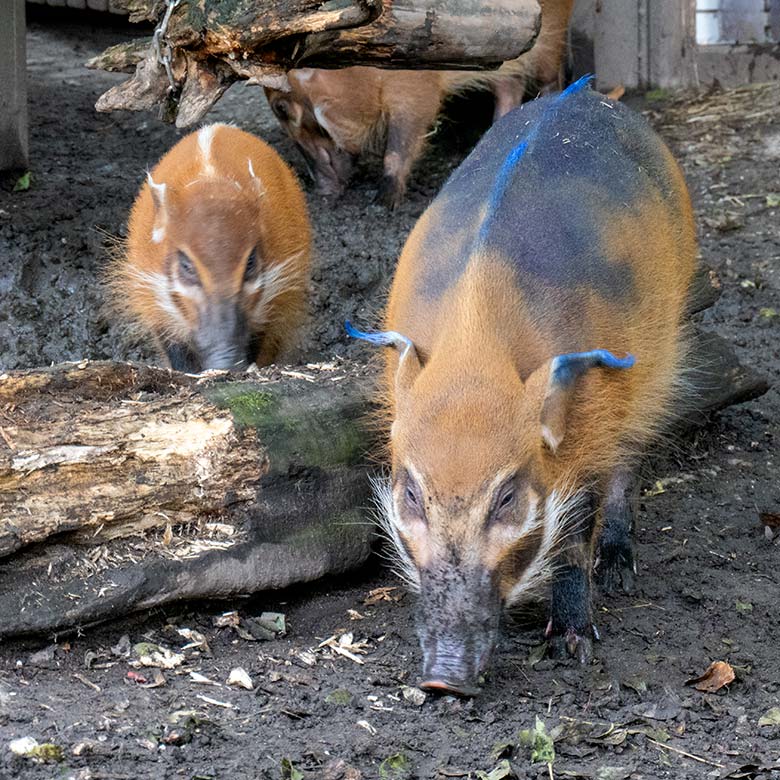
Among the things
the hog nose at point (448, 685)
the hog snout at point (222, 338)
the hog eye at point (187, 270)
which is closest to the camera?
the hog nose at point (448, 685)

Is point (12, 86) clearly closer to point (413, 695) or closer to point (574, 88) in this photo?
point (574, 88)

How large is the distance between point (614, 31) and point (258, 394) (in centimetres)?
608

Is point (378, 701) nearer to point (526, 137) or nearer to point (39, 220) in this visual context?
point (526, 137)

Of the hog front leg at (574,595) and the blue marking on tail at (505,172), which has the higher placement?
the blue marking on tail at (505,172)

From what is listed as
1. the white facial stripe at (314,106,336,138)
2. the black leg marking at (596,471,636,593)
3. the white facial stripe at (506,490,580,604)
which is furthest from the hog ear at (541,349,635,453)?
the white facial stripe at (314,106,336,138)

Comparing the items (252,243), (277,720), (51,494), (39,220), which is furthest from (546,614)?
(39,220)

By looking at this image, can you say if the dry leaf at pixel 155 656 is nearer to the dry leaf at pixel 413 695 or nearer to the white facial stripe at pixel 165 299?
the dry leaf at pixel 413 695

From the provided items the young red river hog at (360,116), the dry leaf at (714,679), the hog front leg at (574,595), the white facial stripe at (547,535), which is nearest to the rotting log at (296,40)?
the white facial stripe at (547,535)

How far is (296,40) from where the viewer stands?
4277 mm

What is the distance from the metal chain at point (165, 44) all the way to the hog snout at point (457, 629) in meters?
1.95

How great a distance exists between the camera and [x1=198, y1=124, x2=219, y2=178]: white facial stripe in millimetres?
6238

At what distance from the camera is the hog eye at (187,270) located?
234 inches

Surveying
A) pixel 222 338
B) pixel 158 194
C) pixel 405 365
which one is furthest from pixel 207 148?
pixel 405 365

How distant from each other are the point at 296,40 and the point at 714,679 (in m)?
2.38
